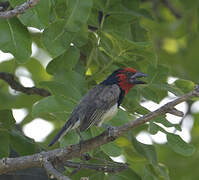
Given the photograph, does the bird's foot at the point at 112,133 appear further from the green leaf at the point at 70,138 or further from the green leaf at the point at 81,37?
the green leaf at the point at 81,37

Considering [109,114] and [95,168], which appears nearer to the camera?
[95,168]

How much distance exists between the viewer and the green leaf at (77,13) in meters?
4.67

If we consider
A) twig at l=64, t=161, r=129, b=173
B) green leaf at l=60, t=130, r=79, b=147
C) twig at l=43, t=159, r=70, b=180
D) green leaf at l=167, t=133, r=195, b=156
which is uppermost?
twig at l=43, t=159, r=70, b=180

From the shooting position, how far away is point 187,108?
305 inches

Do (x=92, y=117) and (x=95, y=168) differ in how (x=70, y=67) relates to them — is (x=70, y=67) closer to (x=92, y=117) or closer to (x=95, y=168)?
(x=92, y=117)

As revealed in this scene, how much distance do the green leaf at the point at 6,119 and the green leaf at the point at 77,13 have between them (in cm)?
87

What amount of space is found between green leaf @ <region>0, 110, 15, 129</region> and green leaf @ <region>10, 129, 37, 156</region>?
14 cm

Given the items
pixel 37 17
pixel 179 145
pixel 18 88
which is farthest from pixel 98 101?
pixel 37 17

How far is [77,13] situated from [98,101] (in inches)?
36.7

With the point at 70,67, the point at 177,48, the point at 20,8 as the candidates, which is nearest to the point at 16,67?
the point at 70,67

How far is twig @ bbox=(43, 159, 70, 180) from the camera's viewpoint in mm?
3977

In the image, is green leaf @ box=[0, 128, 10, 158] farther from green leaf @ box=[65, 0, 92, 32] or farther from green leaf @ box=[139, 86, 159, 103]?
green leaf @ box=[139, 86, 159, 103]

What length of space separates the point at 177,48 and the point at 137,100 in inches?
157

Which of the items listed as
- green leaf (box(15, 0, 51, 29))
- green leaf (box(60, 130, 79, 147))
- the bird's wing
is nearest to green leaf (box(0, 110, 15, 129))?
green leaf (box(60, 130, 79, 147))
